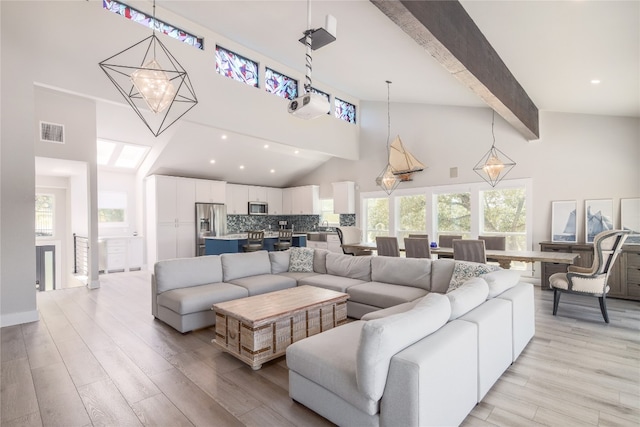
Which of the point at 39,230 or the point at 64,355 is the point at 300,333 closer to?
the point at 64,355

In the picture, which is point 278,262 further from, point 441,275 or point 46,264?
point 46,264

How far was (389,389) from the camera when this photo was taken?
1529mm

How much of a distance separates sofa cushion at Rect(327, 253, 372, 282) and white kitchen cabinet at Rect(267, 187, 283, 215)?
564 cm

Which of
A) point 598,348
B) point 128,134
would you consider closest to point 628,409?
point 598,348

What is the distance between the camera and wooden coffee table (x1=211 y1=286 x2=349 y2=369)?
2553 millimetres

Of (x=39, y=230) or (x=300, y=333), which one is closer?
(x=300, y=333)

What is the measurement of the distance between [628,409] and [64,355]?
439 centimetres

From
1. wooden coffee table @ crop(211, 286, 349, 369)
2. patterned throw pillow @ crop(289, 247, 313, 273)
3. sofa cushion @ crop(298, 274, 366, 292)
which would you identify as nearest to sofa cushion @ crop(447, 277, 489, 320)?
wooden coffee table @ crop(211, 286, 349, 369)

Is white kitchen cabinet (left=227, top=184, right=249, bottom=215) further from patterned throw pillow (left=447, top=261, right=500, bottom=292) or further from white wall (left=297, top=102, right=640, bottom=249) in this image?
patterned throw pillow (left=447, top=261, right=500, bottom=292)

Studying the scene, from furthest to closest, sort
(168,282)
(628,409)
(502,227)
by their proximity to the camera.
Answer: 1. (502,227)
2. (168,282)
3. (628,409)

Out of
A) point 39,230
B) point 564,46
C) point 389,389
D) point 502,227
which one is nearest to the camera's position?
point 389,389

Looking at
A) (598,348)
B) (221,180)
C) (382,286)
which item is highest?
(221,180)

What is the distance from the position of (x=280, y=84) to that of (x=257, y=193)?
4008mm

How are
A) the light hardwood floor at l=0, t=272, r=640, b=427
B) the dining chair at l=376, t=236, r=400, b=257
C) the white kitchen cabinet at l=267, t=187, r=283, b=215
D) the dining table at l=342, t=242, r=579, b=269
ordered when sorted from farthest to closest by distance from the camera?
1. the white kitchen cabinet at l=267, t=187, r=283, b=215
2. the dining chair at l=376, t=236, r=400, b=257
3. the dining table at l=342, t=242, r=579, b=269
4. the light hardwood floor at l=0, t=272, r=640, b=427
